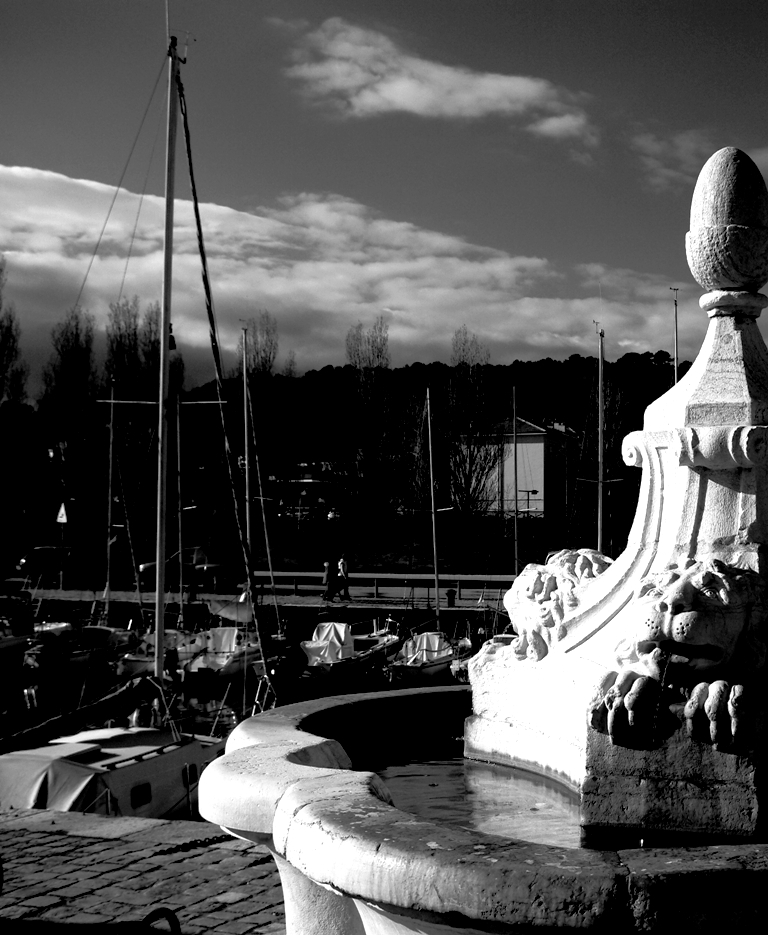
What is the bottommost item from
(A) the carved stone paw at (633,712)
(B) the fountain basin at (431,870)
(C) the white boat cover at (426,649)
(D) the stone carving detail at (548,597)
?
(C) the white boat cover at (426,649)

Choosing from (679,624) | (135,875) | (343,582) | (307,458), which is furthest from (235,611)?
(307,458)

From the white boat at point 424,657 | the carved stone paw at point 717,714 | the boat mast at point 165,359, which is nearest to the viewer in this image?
the carved stone paw at point 717,714

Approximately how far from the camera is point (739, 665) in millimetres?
3516

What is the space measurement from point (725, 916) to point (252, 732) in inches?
84.3

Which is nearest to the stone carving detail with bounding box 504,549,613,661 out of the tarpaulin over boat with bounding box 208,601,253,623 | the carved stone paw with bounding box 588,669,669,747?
the carved stone paw with bounding box 588,669,669,747

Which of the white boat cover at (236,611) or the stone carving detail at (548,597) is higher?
the stone carving detail at (548,597)

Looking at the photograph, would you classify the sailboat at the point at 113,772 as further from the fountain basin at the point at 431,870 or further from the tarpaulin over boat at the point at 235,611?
the tarpaulin over boat at the point at 235,611

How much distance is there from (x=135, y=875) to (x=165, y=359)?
34.0ft

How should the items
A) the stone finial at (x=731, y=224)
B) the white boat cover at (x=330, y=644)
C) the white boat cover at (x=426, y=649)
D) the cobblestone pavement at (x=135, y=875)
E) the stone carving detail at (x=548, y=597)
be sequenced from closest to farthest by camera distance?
the stone finial at (x=731, y=224)
the stone carving detail at (x=548, y=597)
the cobblestone pavement at (x=135, y=875)
the white boat cover at (x=426, y=649)
the white boat cover at (x=330, y=644)

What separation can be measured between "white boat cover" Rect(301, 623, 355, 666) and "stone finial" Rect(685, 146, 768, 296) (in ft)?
58.2

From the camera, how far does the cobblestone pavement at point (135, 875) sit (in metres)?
5.70

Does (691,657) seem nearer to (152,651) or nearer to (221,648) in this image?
(221,648)

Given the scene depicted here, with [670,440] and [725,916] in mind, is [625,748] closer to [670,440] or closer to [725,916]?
[725,916]

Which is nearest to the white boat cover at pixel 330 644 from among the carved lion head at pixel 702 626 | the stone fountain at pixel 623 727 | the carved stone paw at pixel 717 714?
the stone fountain at pixel 623 727
